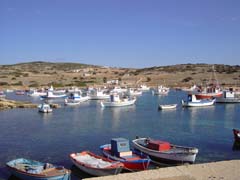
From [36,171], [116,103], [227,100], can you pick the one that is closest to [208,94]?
[227,100]

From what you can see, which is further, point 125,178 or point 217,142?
point 217,142

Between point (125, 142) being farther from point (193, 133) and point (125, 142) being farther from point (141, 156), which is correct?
point (193, 133)

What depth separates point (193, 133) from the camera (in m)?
37.4

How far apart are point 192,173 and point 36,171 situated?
9.43 m

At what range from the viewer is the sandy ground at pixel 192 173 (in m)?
19.4

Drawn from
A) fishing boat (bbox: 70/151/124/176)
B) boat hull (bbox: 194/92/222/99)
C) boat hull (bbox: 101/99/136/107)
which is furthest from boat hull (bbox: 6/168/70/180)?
boat hull (bbox: 194/92/222/99)

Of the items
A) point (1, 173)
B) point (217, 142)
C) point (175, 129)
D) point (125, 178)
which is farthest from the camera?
point (175, 129)

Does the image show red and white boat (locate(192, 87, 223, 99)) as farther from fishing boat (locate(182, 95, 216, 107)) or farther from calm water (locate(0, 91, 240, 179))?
calm water (locate(0, 91, 240, 179))

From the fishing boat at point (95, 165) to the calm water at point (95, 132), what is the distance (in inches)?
29.7

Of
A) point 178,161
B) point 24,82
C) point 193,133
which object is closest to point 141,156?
point 178,161

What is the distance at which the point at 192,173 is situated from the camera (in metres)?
20.2

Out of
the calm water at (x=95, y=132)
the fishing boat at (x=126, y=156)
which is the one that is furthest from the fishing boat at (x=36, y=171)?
the fishing boat at (x=126, y=156)

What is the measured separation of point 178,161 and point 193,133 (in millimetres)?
13249

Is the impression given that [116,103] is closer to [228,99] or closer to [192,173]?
[228,99]
